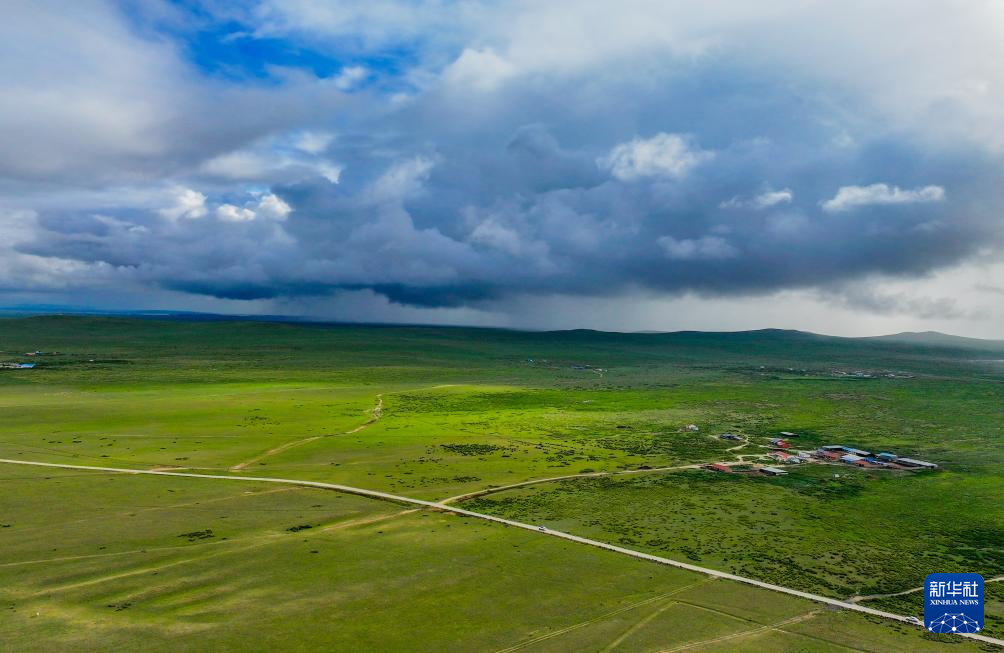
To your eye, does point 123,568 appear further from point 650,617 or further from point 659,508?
point 659,508

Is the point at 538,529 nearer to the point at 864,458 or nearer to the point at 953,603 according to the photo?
the point at 953,603

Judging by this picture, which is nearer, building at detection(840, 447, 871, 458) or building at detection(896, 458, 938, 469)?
building at detection(896, 458, 938, 469)

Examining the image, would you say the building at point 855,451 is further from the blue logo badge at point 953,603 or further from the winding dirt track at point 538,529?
the winding dirt track at point 538,529

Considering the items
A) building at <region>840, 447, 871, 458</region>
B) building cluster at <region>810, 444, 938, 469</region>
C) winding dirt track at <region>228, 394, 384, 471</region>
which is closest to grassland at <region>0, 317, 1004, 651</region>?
winding dirt track at <region>228, 394, 384, 471</region>

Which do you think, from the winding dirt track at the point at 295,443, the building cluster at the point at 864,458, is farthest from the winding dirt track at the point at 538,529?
the building cluster at the point at 864,458

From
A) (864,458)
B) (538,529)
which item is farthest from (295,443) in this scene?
(864,458)

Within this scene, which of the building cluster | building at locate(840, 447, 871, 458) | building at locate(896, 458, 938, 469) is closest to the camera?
building at locate(896, 458, 938, 469)

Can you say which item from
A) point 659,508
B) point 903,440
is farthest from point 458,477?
point 903,440

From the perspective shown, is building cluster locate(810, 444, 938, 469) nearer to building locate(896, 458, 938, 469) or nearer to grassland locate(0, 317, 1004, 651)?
building locate(896, 458, 938, 469)
